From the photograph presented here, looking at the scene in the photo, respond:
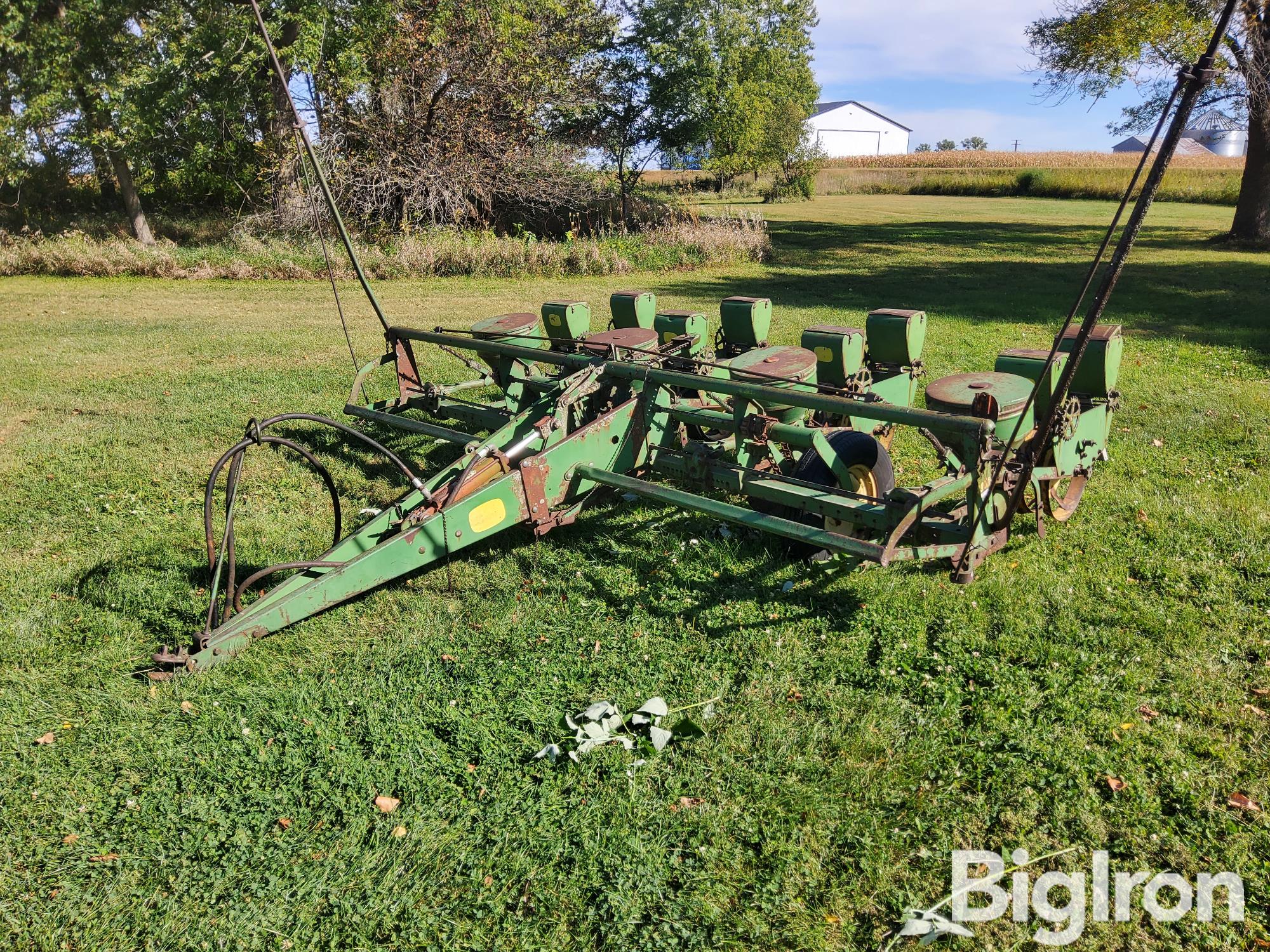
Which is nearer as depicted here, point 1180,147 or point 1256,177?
point 1256,177

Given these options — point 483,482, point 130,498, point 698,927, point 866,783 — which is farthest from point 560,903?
point 130,498

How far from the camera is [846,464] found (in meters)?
4.81

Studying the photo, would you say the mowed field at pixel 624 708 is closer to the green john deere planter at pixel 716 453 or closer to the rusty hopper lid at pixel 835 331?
the green john deere planter at pixel 716 453

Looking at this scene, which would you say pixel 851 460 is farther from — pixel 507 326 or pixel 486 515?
pixel 507 326

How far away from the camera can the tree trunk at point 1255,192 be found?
19.0 meters

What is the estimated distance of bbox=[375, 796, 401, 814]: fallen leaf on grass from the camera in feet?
10.5

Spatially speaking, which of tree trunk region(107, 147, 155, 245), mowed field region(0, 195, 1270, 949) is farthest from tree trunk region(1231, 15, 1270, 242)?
tree trunk region(107, 147, 155, 245)

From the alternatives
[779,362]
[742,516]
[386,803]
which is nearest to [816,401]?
[742,516]

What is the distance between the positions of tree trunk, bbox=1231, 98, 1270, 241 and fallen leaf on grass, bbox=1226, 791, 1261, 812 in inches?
838

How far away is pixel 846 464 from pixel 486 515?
81.2 inches

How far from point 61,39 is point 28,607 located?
19.0 m

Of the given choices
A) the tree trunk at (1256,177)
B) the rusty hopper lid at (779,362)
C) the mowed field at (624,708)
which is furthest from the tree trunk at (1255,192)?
the rusty hopper lid at (779,362)

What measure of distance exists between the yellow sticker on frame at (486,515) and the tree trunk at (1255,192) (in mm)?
21776

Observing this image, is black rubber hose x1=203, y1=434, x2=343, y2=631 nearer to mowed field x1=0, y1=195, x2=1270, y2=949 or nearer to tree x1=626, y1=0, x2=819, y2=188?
mowed field x1=0, y1=195, x2=1270, y2=949
